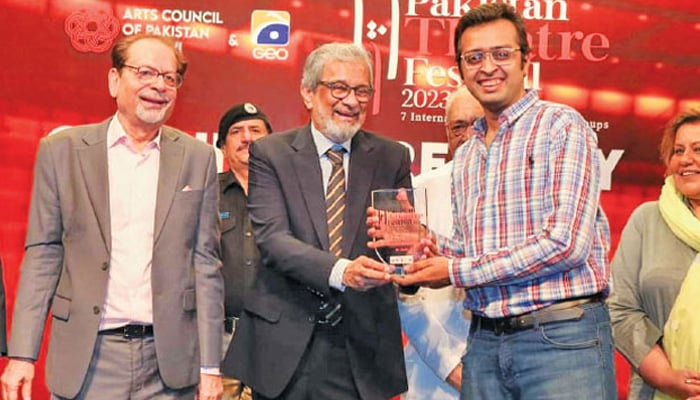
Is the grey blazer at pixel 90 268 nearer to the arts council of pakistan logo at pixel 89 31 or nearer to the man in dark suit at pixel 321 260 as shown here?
the man in dark suit at pixel 321 260

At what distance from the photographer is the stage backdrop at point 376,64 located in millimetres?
5324

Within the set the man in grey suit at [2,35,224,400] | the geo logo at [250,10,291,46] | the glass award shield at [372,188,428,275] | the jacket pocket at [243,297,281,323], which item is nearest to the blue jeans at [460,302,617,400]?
the glass award shield at [372,188,428,275]

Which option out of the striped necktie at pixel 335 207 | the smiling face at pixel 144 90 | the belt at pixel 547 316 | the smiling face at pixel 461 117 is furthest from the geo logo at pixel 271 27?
the belt at pixel 547 316

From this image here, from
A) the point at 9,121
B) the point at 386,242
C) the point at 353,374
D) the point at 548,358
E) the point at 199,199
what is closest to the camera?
the point at 548,358

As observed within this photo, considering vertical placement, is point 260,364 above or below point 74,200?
below

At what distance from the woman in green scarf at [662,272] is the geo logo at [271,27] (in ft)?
7.86

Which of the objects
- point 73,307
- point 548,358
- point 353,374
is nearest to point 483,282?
point 548,358

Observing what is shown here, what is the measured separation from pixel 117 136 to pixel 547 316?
5.37 ft

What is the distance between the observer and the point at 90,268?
312 cm

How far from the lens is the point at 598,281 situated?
275cm

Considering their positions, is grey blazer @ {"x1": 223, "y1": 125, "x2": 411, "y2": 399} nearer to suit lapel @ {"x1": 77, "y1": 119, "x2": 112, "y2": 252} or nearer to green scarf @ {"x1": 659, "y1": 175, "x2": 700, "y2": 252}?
suit lapel @ {"x1": 77, "y1": 119, "x2": 112, "y2": 252}

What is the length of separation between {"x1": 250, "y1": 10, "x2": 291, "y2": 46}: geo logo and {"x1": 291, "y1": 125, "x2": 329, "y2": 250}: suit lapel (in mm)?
2172

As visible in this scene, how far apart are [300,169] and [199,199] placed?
1.31ft

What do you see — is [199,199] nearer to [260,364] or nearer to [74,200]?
[74,200]
